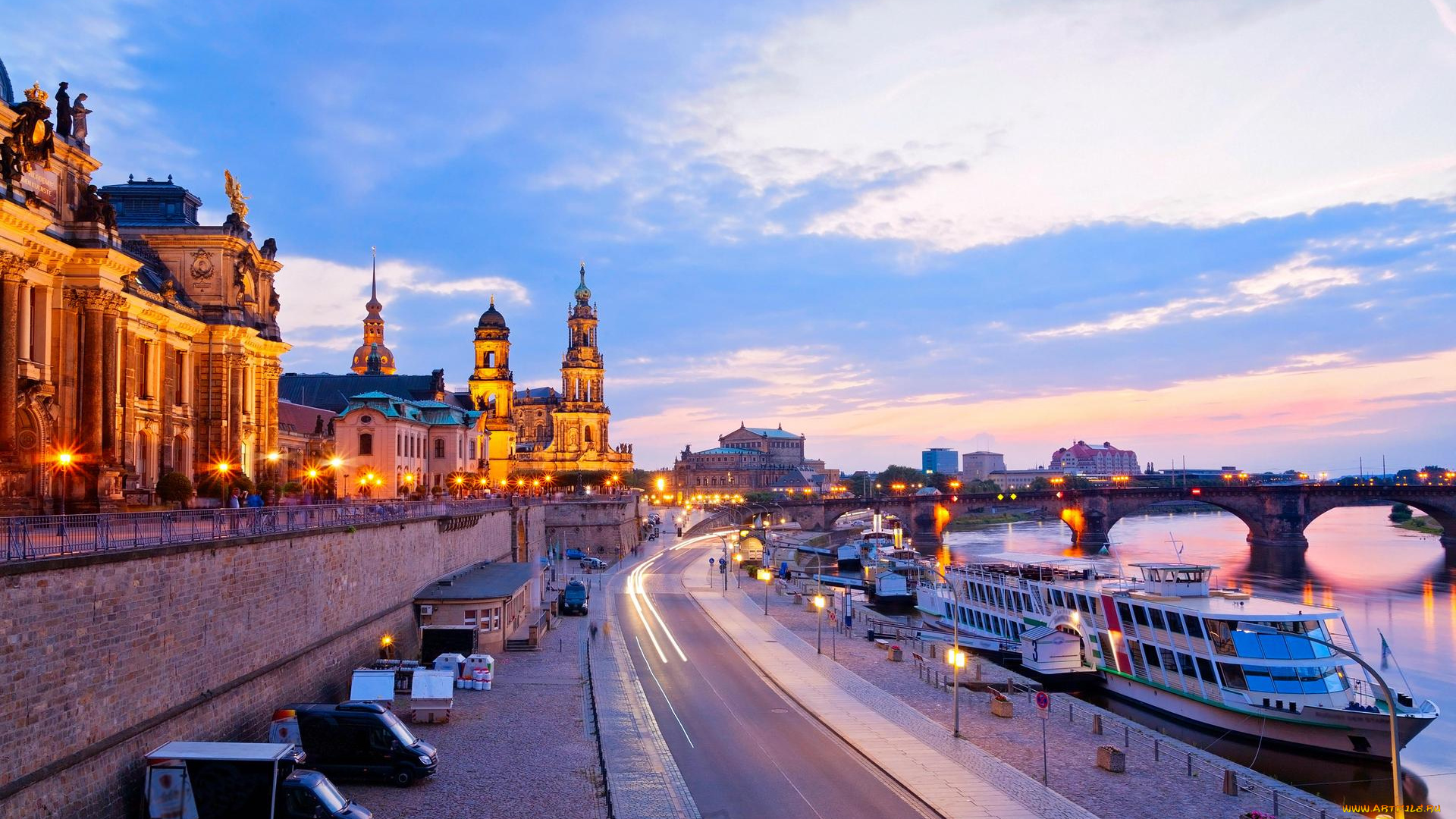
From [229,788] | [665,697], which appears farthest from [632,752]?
[229,788]

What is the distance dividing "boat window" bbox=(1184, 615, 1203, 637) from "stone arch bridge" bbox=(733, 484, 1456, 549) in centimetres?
9583

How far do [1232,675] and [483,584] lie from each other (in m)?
33.1

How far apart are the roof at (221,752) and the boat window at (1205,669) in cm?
3246

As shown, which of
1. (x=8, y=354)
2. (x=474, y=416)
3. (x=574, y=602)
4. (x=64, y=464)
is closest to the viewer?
(x=8, y=354)

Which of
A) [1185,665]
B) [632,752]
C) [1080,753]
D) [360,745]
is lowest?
[1080,753]

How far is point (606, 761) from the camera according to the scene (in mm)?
29438

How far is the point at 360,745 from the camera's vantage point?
27.2 m

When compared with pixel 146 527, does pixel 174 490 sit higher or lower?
higher

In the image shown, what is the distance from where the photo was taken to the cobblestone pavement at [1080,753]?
87.4 feet

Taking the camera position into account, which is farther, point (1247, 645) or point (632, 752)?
point (1247, 645)

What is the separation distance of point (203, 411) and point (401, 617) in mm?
18145

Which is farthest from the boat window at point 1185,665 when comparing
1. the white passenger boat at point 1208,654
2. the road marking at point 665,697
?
the road marking at point 665,697

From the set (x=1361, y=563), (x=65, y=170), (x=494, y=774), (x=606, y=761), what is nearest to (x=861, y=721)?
(x=606, y=761)

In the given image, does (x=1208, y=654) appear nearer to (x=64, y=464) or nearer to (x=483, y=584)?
(x=483, y=584)
